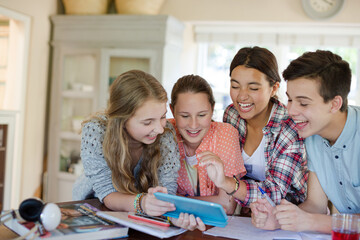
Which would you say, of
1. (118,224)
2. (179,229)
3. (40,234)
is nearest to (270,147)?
(179,229)

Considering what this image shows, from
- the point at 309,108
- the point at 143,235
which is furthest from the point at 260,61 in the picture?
the point at 143,235

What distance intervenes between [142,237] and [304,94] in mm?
832

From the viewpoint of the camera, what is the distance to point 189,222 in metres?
1.33

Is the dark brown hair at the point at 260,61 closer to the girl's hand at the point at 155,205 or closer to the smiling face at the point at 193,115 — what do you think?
the smiling face at the point at 193,115

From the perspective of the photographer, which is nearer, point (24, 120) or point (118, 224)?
point (118, 224)

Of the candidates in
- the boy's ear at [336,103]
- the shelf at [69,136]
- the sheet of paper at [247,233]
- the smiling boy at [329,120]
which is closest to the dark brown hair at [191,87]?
the smiling boy at [329,120]

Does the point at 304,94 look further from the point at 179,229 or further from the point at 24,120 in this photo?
the point at 24,120

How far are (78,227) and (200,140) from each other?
0.87 meters

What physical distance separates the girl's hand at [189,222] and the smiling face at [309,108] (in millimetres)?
604

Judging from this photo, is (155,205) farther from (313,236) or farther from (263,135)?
(263,135)

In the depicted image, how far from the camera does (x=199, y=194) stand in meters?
2.00

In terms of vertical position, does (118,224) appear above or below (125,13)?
below

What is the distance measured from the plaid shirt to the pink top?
0.41ft

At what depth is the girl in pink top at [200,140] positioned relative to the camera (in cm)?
190
